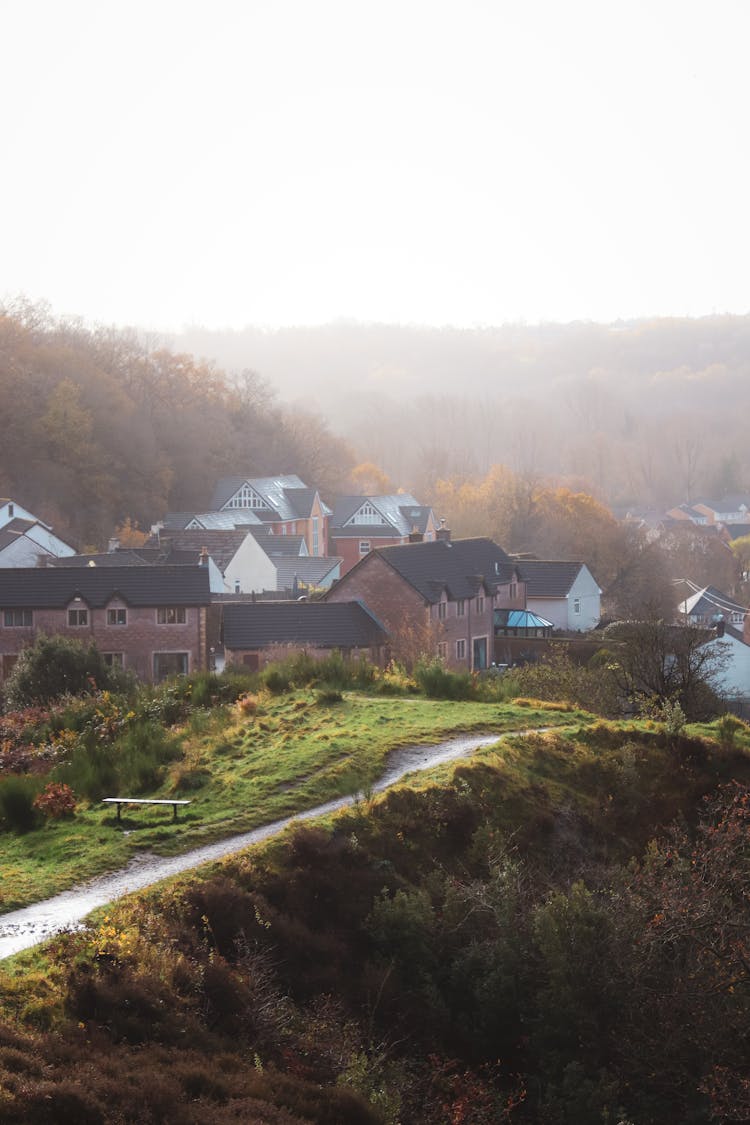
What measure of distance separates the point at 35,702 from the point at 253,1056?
17568mm

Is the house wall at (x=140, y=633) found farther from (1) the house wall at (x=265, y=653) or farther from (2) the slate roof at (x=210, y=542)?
(2) the slate roof at (x=210, y=542)

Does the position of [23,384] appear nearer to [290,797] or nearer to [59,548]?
[59,548]

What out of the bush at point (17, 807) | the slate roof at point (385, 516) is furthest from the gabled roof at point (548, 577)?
the bush at point (17, 807)

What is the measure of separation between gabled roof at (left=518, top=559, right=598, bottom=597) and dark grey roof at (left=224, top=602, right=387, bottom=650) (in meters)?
15.4

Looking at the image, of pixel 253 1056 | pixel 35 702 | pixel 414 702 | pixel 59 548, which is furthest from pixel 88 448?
pixel 253 1056

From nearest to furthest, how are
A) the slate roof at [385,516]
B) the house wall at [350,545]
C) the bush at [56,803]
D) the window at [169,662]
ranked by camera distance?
the bush at [56,803]
the window at [169,662]
the house wall at [350,545]
the slate roof at [385,516]

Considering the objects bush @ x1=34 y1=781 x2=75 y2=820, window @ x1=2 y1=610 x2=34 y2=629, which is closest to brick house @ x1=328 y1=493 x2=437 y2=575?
window @ x1=2 y1=610 x2=34 y2=629

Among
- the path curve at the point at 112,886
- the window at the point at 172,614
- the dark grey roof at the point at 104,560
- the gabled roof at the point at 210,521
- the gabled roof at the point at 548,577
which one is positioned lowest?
the path curve at the point at 112,886

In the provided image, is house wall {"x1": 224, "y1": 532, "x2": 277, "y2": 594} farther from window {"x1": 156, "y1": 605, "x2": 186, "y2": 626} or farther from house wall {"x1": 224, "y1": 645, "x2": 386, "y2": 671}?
house wall {"x1": 224, "y1": 645, "x2": 386, "y2": 671}

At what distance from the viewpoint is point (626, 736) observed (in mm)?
18344

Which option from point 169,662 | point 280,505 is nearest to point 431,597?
point 169,662

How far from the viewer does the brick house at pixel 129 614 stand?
4347cm

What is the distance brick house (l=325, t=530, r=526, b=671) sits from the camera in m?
45.1

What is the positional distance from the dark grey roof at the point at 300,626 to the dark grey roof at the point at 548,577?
50.6ft
